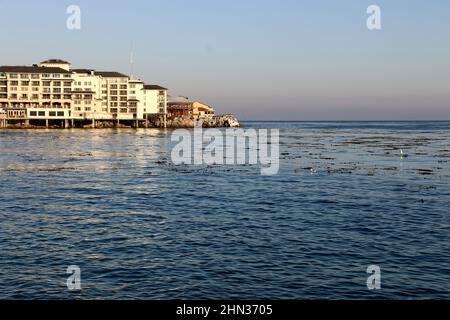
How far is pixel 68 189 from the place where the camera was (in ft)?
137

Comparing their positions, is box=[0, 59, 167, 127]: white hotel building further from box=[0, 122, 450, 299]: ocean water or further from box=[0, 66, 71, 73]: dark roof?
box=[0, 122, 450, 299]: ocean water

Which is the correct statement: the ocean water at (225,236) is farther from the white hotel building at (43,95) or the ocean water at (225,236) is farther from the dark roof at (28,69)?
the dark roof at (28,69)

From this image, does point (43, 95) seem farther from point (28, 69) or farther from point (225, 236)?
point (225, 236)

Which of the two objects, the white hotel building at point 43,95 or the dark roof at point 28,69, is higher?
the dark roof at point 28,69

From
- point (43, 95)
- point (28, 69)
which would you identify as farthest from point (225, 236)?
point (28, 69)

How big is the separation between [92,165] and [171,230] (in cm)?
4046

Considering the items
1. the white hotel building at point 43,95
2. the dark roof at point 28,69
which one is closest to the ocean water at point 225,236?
the white hotel building at point 43,95

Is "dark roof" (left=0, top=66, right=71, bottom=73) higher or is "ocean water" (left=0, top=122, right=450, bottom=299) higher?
"dark roof" (left=0, top=66, right=71, bottom=73)

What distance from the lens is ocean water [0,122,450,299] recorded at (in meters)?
16.9

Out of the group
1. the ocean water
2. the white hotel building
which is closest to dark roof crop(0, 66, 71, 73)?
the white hotel building

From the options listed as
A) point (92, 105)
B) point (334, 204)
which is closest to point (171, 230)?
point (334, 204)

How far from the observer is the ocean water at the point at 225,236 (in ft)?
55.6

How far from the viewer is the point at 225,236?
2459 centimetres

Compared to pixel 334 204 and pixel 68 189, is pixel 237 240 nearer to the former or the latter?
pixel 334 204
